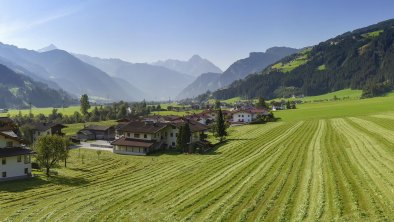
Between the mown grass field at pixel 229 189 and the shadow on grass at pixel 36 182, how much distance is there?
0.42 ft

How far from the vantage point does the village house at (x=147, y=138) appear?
280 feet

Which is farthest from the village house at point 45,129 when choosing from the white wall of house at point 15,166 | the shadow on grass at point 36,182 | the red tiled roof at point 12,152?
the shadow on grass at point 36,182

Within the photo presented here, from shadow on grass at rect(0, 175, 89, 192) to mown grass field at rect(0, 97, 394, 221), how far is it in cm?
13

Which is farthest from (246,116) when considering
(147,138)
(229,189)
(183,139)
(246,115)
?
(229,189)

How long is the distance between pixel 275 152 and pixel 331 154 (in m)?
9.66

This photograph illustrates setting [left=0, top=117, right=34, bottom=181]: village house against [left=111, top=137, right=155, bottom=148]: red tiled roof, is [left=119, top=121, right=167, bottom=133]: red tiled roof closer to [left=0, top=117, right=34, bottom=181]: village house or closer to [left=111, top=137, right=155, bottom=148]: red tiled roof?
[left=111, top=137, right=155, bottom=148]: red tiled roof

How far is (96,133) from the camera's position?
12644cm

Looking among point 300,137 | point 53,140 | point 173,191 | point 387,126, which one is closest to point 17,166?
point 53,140

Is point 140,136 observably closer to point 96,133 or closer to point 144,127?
point 144,127

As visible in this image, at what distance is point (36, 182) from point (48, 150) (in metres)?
6.67

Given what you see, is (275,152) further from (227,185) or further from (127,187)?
(127,187)

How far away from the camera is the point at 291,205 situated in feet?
107

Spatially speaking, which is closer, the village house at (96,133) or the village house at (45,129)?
the village house at (45,129)

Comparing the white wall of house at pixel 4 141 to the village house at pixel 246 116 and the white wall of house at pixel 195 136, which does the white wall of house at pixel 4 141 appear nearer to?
the white wall of house at pixel 195 136
